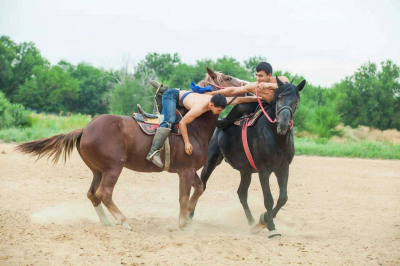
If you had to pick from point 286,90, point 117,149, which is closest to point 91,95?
point 117,149

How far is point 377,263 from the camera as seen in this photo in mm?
4520

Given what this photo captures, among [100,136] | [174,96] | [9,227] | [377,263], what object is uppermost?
[174,96]

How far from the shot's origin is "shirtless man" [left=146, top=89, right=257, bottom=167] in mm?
5484

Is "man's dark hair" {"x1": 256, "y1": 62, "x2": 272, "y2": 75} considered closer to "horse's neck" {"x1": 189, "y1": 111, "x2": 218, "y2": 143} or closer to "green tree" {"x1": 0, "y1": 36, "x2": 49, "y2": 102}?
"horse's neck" {"x1": 189, "y1": 111, "x2": 218, "y2": 143}

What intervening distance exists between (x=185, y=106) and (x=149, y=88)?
3043 cm

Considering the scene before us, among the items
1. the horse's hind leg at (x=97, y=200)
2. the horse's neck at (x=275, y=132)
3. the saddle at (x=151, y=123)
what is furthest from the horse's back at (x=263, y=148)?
the horse's hind leg at (x=97, y=200)

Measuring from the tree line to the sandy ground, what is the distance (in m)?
12.1

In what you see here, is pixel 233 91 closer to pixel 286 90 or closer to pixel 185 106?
pixel 185 106

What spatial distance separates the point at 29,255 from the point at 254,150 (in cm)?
316

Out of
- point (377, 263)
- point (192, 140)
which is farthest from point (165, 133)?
point (377, 263)

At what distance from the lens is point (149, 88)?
35750 mm

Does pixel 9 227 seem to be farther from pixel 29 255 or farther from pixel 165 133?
pixel 165 133

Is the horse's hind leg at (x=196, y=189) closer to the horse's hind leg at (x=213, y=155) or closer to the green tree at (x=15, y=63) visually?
the horse's hind leg at (x=213, y=155)

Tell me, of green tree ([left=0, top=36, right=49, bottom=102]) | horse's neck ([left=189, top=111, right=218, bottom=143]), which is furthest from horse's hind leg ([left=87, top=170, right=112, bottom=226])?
green tree ([left=0, top=36, right=49, bottom=102])
